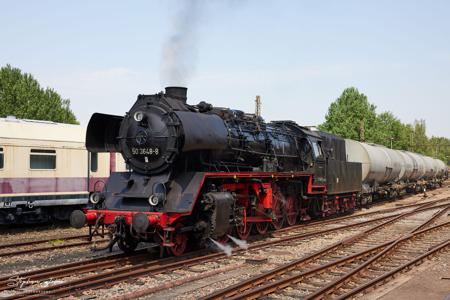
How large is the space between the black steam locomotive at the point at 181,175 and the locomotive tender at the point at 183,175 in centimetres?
2

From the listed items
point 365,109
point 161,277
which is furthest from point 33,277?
point 365,109

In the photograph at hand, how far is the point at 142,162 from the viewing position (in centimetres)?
1066

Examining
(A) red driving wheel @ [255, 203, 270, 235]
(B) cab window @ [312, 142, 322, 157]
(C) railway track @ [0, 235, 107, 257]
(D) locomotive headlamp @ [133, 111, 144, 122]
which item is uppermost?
(D) locomotive headlamp @ [133, 111, 144, 122]

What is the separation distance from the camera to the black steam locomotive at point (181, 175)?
9953mm

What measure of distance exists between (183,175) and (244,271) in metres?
2.56

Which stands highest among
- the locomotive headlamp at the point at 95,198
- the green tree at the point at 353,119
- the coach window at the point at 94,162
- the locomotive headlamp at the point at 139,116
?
the green tree at the point at 353,119

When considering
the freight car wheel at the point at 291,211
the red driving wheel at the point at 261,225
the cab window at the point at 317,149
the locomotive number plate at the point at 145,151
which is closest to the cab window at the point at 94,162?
the red driving wheel at the point at 261,225

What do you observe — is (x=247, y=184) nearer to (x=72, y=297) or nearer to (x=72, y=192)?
(x=72, y=297)

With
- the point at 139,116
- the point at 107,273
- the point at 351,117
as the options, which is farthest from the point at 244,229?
the point at 351,117

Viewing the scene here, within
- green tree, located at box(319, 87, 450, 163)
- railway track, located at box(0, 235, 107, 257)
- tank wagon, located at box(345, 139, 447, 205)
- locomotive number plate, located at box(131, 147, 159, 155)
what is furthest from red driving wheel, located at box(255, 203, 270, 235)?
green tree, located at box(319, 87, 450, 163)

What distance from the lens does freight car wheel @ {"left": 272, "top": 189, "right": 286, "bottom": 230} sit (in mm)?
14211

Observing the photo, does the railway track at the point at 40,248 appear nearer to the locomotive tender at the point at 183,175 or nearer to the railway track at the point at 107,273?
the locomotive tender at the point at 183,175

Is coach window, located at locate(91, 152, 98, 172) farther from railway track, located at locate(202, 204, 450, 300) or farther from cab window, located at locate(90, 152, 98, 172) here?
railway track, located at locate(202, 204, 450, 300)

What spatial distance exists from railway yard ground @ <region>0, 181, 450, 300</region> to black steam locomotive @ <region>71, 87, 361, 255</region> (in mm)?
663
